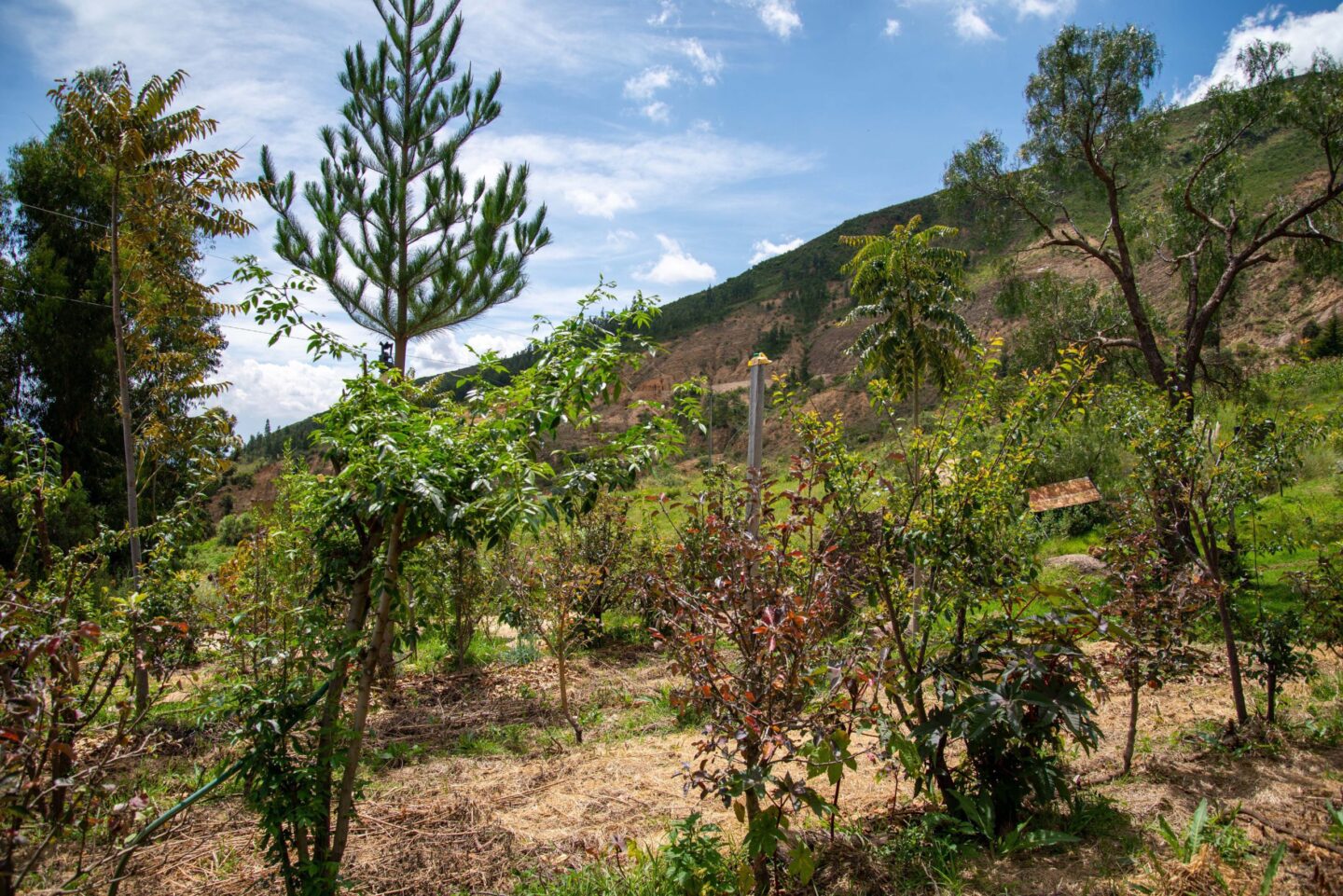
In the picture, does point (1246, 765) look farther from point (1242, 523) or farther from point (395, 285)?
point (395, 285)

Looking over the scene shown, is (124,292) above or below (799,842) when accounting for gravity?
above

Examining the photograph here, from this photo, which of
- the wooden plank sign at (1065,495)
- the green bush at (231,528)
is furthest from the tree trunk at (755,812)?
the green bush at (231,528)

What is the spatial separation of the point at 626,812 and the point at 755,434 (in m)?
2.37

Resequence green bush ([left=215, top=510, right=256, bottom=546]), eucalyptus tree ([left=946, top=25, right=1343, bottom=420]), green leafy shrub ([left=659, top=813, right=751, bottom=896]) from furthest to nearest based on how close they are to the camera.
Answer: green bush ([left=215, top=510, right=256, bottom=546])
eucalyptus tree ([left=946, top=25, right=1343, bottom=420])
green leafy shrub ([left=659, top=813, right=751, bottom=896])

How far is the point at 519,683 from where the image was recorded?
8.27m

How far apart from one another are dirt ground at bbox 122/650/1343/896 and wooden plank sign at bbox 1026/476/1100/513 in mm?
11137

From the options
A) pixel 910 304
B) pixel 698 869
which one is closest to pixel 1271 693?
pixel 698 869

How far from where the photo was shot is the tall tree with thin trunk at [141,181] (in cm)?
582

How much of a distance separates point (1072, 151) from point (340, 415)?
527 inches

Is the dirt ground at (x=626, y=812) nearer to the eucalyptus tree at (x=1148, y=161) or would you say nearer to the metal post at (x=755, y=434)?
the metal post at (x=755, y=434)

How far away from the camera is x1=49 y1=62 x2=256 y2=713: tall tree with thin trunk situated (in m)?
5.82

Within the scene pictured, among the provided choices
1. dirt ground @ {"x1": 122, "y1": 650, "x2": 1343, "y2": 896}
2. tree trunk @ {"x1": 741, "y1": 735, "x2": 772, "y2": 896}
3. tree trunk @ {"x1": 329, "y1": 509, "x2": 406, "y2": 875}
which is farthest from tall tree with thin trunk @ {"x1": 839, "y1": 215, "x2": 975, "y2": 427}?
tree trunk @ {"x1": 329, "y1": 509, "x2": 406, "y2": 875}

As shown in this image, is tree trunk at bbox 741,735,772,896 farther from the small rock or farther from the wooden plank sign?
the wooden plank sign

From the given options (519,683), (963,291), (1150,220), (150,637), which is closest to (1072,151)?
(1150,220)
